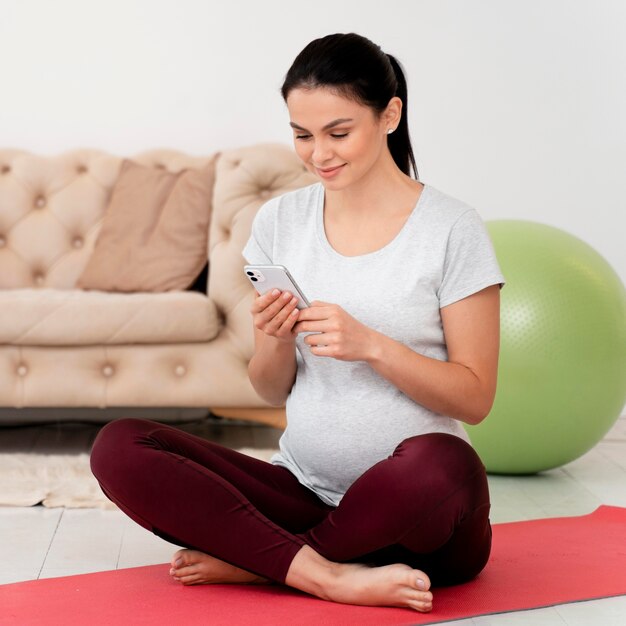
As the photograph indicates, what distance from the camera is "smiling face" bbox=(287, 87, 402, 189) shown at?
1.60 metres

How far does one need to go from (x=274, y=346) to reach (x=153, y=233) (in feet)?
5.12

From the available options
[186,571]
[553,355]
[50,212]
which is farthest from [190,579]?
[50,212]

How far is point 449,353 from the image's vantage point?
66.0 inches

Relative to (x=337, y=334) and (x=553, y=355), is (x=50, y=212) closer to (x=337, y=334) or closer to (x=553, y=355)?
(x=553, y=355)

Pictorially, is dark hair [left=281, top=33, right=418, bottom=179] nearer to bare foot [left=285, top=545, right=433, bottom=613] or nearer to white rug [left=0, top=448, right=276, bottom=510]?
bare foot [left=285, top=545, right=433, bottom=613]

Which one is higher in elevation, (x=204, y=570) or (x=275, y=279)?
(x=275, y=279)

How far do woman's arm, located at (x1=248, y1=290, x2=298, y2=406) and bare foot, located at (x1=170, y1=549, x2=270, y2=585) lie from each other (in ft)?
0.94

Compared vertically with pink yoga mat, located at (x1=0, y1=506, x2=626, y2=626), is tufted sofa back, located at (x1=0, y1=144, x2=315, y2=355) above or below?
above

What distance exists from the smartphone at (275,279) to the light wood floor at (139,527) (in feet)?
1.72

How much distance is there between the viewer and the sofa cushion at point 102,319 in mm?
2754

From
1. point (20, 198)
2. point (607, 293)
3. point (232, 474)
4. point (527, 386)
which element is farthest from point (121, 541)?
point (20, 198)

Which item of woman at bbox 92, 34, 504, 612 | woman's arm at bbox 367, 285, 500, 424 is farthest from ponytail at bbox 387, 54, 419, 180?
woman's arm at bbox 367, 285, 500, 424

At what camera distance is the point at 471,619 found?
1.59m

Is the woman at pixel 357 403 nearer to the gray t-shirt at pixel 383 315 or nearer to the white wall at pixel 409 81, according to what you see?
the gray t-shirt at pixel 383 315
